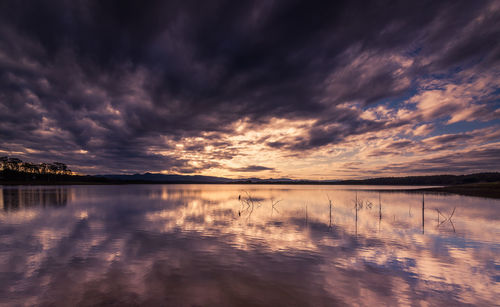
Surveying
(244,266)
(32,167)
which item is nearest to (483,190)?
(244,266)

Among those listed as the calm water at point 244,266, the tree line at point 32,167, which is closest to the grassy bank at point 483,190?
the calm water at point 244,266

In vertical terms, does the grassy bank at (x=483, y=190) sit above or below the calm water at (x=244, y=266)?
below

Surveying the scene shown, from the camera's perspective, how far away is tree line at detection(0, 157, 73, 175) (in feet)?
468

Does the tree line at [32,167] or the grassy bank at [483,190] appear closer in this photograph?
the grassy bank at [483,190]

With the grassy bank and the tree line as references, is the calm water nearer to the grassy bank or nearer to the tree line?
the grassy bank

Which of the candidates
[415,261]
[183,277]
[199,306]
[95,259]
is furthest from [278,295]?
[95,259]

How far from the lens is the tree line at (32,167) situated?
468 feet

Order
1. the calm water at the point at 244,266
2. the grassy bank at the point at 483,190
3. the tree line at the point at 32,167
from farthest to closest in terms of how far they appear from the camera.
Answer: the tree line at the point at 32,167
the grassy bank at the point at 483,190
the calm water at the point at 244,266

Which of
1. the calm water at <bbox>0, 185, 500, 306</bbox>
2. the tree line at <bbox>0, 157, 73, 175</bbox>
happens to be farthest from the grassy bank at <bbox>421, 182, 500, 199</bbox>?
the tree line at <bbox>0, 157, 73, 175</bbox>

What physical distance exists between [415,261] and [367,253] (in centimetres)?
235

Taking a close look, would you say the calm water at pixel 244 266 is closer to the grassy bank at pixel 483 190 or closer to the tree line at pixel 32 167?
the grassy bank at pixel 483 190

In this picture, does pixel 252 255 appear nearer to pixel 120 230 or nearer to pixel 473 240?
pixel 120 230

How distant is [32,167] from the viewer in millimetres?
152125

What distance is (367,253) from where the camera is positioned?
1309 cm
